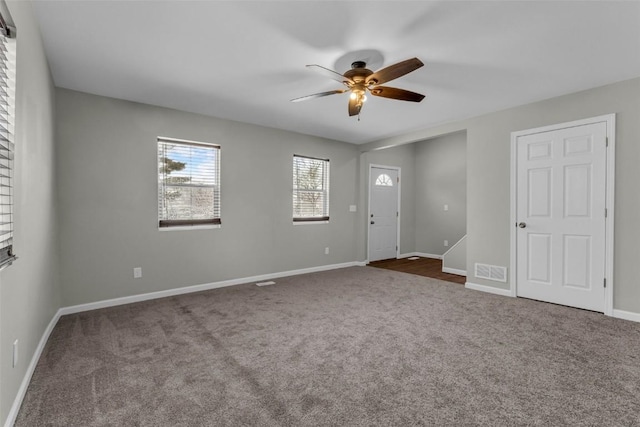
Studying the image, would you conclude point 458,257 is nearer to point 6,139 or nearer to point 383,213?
point 383,213

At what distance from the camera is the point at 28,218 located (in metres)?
2.13

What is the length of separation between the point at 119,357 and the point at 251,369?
1.09 m

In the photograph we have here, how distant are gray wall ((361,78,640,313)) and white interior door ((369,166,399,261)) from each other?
1.49 metres

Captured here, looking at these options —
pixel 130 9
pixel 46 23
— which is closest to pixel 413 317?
pixel 130 9

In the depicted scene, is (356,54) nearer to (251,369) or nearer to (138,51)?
(138,51)

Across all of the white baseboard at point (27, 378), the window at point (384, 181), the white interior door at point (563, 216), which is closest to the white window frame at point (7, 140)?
the white baseboard at point (27, 378)

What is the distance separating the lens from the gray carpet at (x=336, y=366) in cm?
173

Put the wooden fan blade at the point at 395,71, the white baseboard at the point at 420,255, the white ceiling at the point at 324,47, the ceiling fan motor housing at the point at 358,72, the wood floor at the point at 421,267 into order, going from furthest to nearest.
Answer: the white baseboard at the point at 420,255 < the wood floor at the point at 421,267 < the ceiling fan motor housing at the point at 358,72 < the wooden fan blade at the point at 395,71 < the white ceiling at the point at 324,47

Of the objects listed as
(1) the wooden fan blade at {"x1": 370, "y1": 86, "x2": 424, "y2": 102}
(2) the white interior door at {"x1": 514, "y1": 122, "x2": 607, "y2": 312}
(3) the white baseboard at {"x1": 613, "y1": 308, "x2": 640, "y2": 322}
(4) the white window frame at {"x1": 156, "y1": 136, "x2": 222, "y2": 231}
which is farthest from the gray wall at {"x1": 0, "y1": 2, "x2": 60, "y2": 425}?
(3) the white baseboard at {"x1": 613, "y1": 308, "x2": 640, "y2": 322}

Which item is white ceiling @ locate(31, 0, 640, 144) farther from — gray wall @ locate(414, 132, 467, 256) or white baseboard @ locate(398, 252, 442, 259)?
white baseboard @ locate(398, 252, 442, 259)

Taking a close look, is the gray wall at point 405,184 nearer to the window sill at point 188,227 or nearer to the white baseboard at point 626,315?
the window sill at point 188,227

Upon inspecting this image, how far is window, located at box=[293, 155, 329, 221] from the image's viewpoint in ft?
17.7

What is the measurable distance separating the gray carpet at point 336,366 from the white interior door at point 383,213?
9.77 ft

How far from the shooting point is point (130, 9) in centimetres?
208
